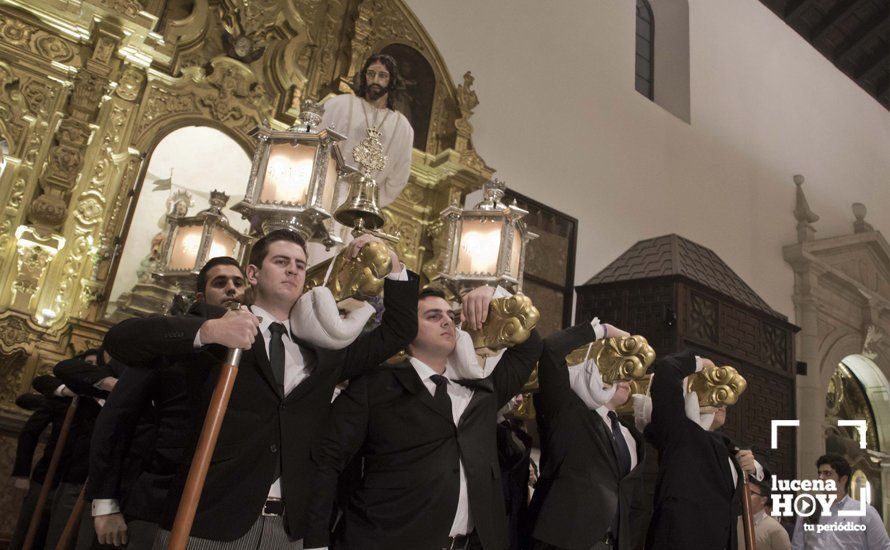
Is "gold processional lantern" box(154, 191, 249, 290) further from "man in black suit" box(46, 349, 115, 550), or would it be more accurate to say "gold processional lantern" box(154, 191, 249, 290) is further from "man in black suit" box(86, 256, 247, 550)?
"man in black suit" box(86, 256, 247, 550)

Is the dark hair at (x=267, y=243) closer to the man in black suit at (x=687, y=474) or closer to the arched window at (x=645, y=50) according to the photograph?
the man in black suit at (x=687, y=474)

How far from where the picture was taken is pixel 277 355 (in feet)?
6.86

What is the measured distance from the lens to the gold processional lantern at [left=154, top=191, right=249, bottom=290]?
14.4ft

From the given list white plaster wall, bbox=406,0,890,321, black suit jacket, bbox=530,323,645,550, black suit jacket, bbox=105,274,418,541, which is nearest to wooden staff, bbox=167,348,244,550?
black suit jacket, bbox=105,274,418,541

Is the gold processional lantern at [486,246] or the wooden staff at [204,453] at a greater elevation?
the gold processional lantern at [486,246]

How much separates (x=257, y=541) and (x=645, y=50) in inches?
444

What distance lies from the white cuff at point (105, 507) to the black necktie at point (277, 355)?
69 cm

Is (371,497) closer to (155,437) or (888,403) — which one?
(155,437)

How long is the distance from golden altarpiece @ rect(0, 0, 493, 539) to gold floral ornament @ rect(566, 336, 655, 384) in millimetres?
2843

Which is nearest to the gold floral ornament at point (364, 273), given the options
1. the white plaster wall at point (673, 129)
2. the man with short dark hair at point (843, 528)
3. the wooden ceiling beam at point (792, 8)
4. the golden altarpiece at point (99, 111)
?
the golden altarpiece at point (99, 111)

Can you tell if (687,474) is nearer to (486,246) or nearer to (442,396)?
(442,396)

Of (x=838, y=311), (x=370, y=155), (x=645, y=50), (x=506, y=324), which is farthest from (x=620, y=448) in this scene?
(x=838, y=311)

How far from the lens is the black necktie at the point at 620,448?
2.95 meters

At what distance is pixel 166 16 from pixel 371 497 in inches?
182
